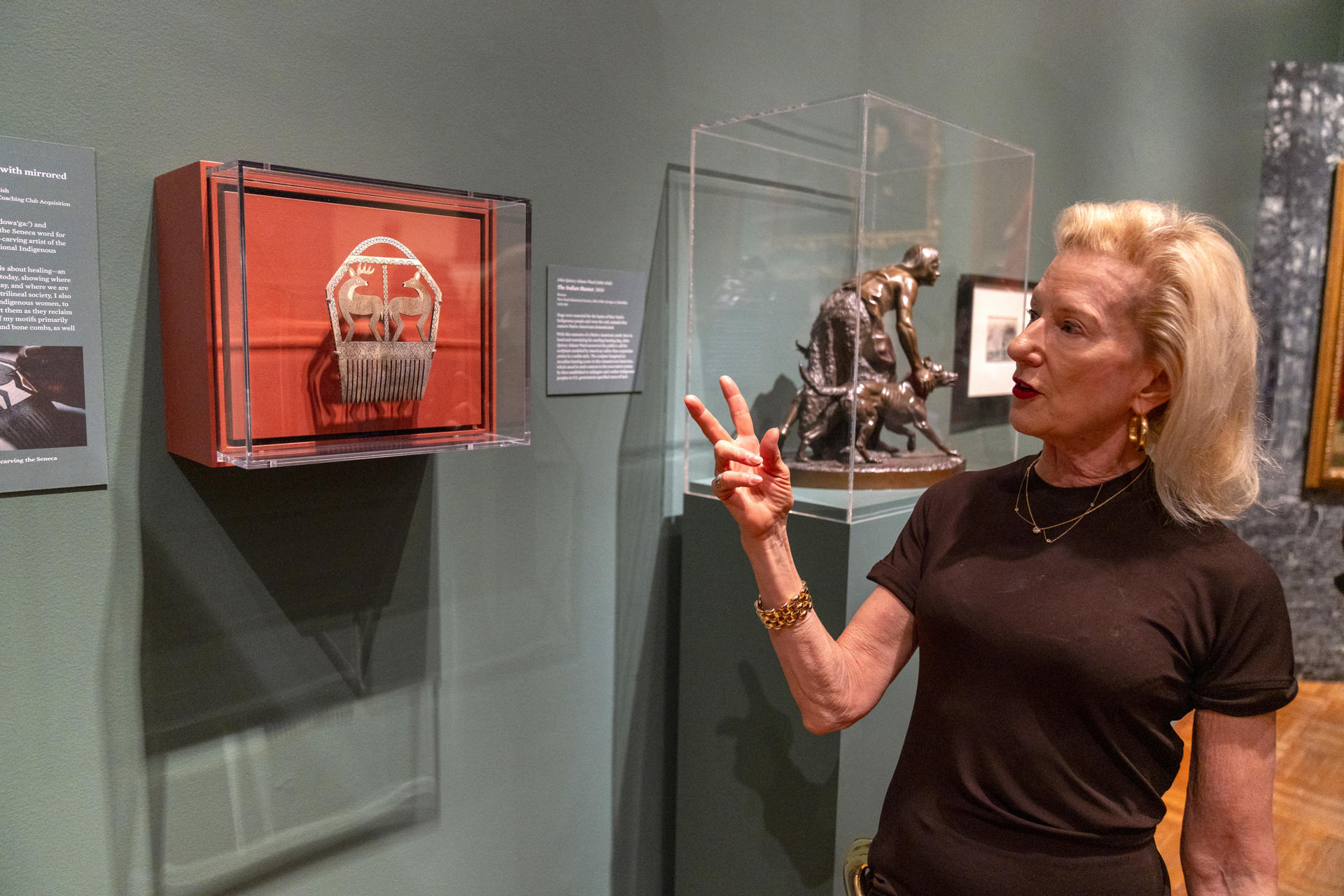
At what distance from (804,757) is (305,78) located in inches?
71.6

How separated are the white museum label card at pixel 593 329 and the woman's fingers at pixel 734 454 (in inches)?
37.7

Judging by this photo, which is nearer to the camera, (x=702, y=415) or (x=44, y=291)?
(x=702, y=415)

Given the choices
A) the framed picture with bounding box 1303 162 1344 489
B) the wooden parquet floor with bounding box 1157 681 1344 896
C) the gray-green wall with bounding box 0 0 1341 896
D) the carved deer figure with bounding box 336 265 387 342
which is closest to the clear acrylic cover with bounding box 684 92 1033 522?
the gray-green wall with bounding box 0 0 1341 896

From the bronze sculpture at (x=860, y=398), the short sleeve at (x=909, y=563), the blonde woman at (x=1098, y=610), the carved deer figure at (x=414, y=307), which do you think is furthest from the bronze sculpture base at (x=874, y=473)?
the carved deer figure at (x=414, y=307)

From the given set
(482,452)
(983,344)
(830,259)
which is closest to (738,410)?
(482,452)

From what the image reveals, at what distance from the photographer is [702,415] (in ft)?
4.45

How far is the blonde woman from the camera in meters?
1.23

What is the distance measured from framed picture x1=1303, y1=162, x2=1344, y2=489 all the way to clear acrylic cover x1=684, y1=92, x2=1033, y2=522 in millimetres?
3077

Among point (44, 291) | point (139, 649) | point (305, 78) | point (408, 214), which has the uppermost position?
point (305, 78)

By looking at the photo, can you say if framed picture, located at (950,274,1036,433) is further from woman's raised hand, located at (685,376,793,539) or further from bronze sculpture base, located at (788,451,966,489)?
woman's raised hand, located at (685,376,793,539)

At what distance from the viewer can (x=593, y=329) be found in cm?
230

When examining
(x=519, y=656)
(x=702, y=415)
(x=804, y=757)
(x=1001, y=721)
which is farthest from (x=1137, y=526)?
(x=519, y=656)

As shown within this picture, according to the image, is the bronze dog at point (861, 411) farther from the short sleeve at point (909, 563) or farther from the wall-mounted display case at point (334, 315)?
the wall-mounted display case at point (334, 315)

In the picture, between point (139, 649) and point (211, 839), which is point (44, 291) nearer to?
point (139, 649)
